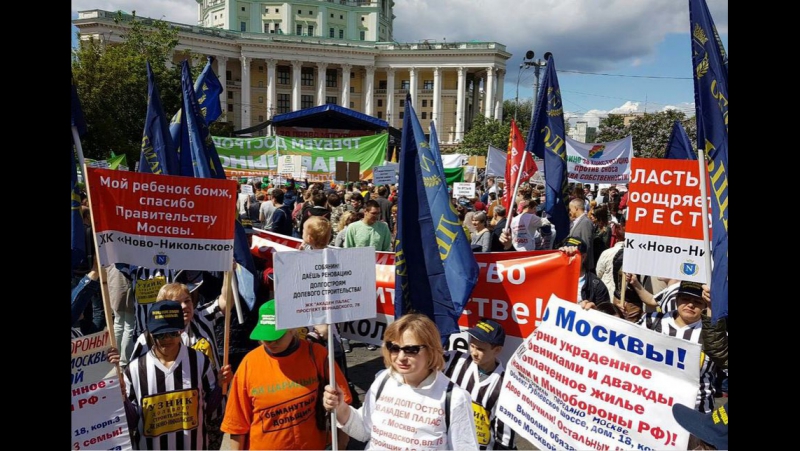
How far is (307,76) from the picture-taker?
91875 millimetres

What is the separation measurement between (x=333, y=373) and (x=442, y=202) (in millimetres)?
1854

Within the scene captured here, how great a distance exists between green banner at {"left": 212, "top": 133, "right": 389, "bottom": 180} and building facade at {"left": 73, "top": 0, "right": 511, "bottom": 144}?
6139 cm

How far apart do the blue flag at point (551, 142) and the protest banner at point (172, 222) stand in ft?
13.2

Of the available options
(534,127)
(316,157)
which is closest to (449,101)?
(316,157)

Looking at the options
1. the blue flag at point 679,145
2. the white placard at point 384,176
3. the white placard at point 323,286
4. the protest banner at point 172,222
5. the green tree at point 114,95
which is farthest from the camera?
the green tree at point 114,95

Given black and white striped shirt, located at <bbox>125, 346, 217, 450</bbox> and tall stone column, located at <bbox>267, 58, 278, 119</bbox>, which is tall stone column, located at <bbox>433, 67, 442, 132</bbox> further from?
black and white striped shirt, located at <bbox>125, 346, 217, 450</bbox>

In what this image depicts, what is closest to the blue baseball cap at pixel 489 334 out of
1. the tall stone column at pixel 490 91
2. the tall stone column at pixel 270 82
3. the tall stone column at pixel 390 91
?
the tall stone column at pixel 490 91

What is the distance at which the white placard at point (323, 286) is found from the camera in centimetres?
318

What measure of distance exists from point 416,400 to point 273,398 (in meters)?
0.82

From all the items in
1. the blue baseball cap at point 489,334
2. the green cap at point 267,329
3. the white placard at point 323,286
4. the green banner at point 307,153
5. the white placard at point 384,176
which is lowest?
the blue baseball cap at point 489,334

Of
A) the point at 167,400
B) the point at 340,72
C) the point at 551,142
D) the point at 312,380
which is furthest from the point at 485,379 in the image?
the point at 340,72

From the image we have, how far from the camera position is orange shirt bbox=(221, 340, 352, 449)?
10.5ft

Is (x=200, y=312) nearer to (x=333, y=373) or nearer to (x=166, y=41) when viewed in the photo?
(x=333, y=373)

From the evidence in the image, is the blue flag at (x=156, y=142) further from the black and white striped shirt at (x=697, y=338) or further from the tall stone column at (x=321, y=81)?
the tall stone column at (x=321, y=81)
